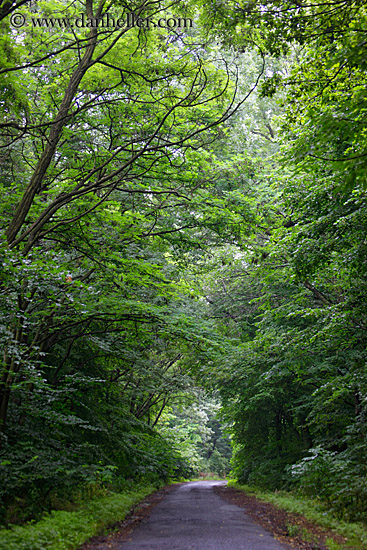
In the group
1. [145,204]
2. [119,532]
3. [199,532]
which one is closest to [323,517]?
[199,532]

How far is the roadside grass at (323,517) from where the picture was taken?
610 centimetres

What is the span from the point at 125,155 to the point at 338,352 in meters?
7.09

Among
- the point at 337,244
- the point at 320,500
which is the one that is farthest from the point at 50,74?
the point at 320,500

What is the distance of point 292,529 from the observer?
23.8ft

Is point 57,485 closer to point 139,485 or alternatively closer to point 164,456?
point 139,485

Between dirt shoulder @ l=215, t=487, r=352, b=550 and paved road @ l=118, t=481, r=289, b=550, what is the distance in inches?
10.4

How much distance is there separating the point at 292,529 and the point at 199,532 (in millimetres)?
1664

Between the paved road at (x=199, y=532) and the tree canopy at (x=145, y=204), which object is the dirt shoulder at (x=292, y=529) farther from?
the tree canopy at (x=145, y=204)

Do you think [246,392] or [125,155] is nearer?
[125,155]

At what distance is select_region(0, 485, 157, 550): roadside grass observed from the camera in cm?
506

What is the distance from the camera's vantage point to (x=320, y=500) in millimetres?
9453

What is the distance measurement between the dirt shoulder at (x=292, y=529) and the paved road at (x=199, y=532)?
26 centimetres

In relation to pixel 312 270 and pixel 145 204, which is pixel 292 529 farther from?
pixel 145 204

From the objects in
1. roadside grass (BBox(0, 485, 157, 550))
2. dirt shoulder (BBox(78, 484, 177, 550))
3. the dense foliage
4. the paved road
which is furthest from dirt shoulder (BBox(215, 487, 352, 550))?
roadside grass (BBox(0, 485, 157, 550))
